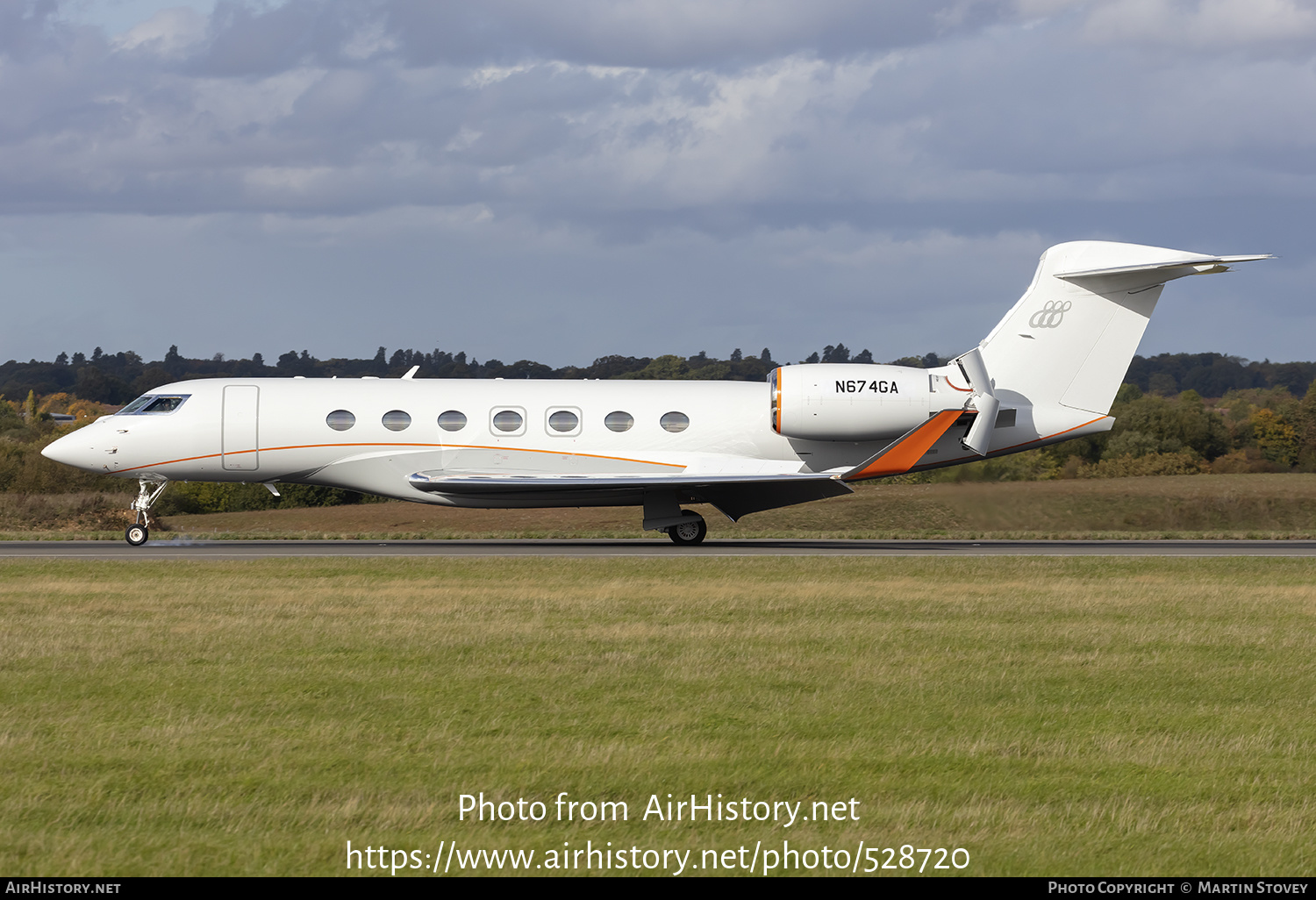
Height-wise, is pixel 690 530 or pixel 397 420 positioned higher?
pixel 397 420

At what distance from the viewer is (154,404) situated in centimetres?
2789

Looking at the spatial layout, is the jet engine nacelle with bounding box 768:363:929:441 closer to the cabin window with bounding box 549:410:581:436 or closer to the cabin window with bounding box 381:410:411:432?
the cabin window with bounding box 549:410:581:436

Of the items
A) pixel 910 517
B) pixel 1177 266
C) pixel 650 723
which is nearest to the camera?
pixel 650 723

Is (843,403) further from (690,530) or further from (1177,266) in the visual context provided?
(1177,266)

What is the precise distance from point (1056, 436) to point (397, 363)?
61.4 m

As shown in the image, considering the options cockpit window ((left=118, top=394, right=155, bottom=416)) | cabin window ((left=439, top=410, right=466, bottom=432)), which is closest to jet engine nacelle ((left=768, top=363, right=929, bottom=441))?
cabin window ((left=439, top=410, right=466, bottom=432))

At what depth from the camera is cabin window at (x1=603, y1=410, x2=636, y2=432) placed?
27.5 metres

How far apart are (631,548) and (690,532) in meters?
1.76

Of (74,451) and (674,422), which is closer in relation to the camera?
(74,451)

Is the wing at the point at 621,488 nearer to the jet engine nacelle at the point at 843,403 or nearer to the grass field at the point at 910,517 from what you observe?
the jet engine nacelle at the point at 843,403

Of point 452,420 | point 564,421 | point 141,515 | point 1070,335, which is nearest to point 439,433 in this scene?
point 452,420

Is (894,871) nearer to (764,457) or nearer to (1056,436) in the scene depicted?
(764,457)

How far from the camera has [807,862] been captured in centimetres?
655

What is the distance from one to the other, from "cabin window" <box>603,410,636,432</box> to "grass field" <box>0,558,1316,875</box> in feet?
32.5
